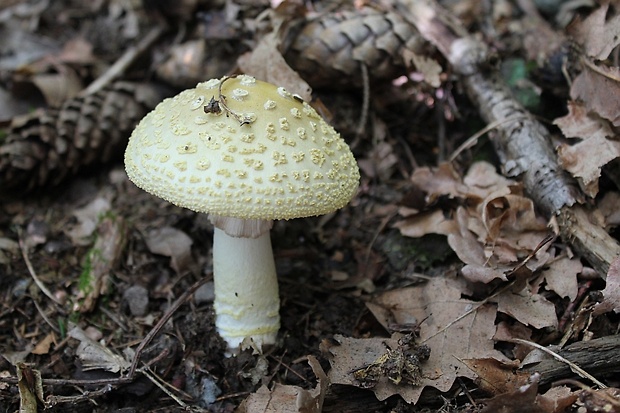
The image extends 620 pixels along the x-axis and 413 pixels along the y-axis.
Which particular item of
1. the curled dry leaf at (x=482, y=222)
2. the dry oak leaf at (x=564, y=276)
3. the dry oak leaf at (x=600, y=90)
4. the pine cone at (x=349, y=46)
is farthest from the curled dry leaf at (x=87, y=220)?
the dry oak leaf at (x=600, y=90)

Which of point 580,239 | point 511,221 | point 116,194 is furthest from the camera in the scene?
point 116,194

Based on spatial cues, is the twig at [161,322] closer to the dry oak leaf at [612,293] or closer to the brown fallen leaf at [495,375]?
the brown fallen leaf at [495,375]

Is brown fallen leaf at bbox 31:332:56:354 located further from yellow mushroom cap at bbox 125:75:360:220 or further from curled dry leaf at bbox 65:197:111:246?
yellow mushroom cap at bbox 125:75:360:220

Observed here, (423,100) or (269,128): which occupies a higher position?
(269,128)

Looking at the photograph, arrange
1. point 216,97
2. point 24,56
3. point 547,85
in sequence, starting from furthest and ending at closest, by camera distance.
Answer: point 24,56 → point 547,85 → point 216,97

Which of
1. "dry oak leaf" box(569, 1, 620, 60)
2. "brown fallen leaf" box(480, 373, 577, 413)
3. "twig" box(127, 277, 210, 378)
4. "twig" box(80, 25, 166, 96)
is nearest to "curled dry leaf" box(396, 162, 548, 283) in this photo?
"brown fallen leaf" box(480, 373, 577, 413)

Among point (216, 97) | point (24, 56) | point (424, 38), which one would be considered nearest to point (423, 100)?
point (424, 38)

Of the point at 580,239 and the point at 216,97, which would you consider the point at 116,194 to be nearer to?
the point at 216,97
